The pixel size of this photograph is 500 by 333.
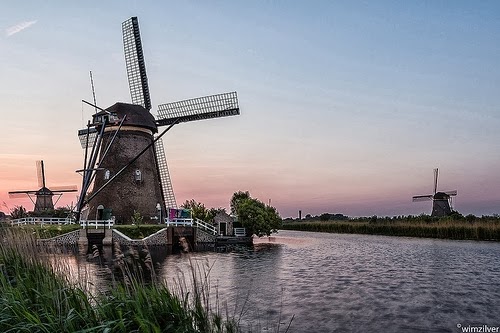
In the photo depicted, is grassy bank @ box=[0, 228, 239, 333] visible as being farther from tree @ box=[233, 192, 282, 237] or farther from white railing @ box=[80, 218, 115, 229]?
tree @ box=[233, 192, 282, 237]

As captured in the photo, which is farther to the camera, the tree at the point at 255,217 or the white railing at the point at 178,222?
the tree at the point at 255,217

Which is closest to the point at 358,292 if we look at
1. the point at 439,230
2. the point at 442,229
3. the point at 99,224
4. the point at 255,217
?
the point at 99,224

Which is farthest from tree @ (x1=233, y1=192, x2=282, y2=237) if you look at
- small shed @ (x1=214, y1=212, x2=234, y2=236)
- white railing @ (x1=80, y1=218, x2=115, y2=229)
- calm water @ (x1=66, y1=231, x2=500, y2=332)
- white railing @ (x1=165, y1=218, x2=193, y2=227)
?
calm water @ (x1=66, y1=231, x2=500, y2=332)

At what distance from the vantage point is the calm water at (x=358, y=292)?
10297mm

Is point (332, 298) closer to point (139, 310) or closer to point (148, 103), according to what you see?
point (139, 310)

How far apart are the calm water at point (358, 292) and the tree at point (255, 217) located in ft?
54.0

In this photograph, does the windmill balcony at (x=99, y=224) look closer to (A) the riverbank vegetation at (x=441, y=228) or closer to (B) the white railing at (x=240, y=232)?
(B) the white railing at (x=240, y=232)

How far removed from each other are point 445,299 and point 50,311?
1116cm

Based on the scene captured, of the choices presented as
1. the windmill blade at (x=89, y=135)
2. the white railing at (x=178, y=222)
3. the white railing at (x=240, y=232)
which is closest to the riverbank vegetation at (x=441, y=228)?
the white railing at (x=240, y=232)

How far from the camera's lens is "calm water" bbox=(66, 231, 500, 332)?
1030cm

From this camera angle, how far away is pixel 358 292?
14258mm

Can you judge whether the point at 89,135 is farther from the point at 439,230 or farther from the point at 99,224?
the point at 439,230

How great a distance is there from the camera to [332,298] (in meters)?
13.2

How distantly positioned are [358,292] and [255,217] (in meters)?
26.8
